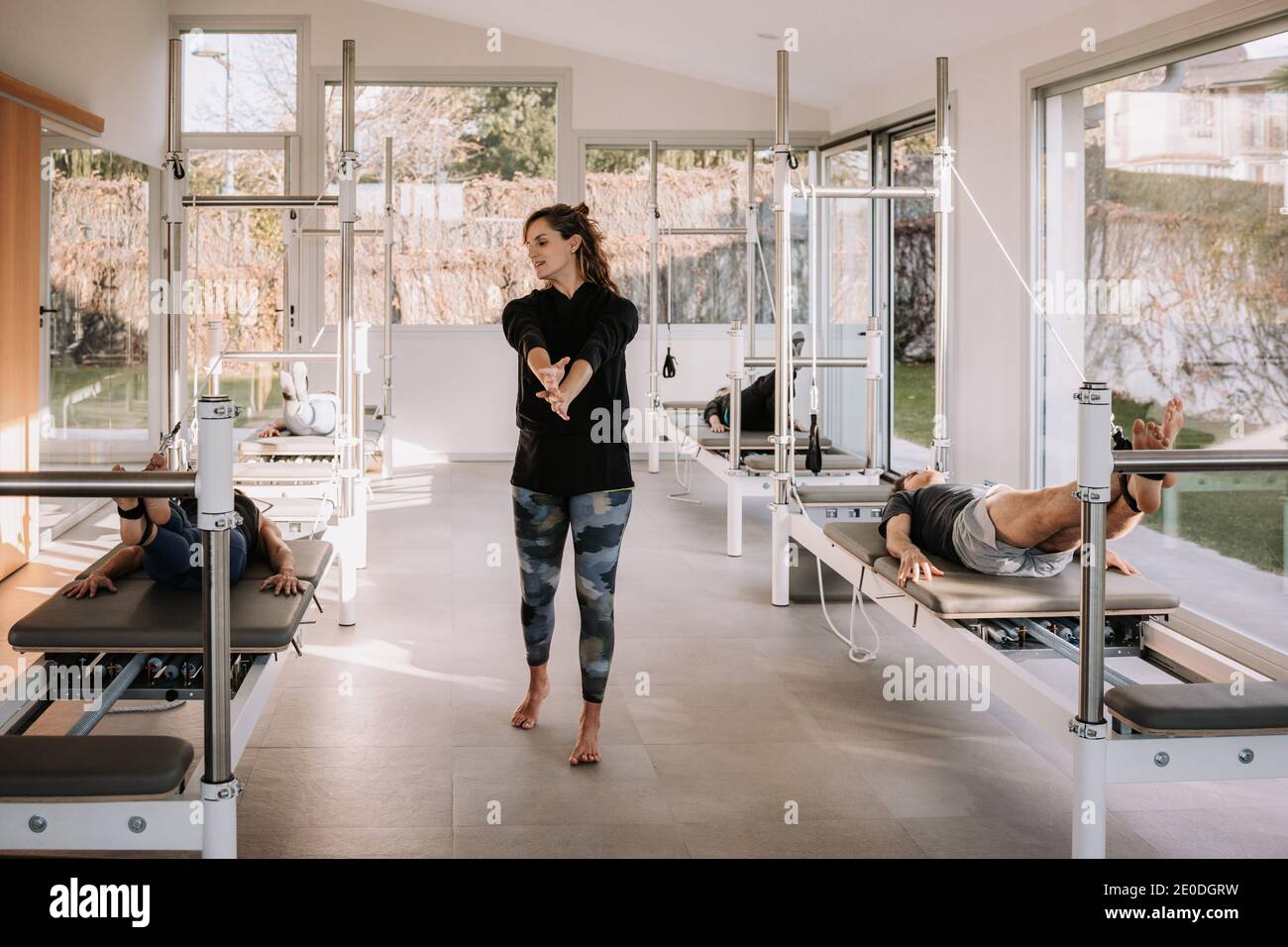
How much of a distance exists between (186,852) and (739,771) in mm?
1163

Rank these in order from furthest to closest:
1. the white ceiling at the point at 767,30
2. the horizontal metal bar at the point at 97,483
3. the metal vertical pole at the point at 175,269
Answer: the white ceiling at the point at 767,30, the metal vertical pole at the point at 175,269, the horizontal metal bar at the point at 97,483

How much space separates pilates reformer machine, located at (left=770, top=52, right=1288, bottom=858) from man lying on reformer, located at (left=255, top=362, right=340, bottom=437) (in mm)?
2958

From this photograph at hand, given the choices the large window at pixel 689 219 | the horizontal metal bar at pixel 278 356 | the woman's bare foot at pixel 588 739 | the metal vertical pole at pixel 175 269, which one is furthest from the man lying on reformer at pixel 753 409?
the woman's bare foot at pixel 588 739

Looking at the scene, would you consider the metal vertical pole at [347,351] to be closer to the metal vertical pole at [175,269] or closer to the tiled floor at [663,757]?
the tiled floor at [663,757]

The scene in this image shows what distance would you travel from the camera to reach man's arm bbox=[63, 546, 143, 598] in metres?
2.82

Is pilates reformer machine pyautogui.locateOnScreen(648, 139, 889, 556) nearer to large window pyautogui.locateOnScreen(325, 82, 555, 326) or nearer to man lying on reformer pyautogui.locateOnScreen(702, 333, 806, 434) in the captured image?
man lying on reformer pyautogui.locateOnScreen(702, 333, 806, 434)

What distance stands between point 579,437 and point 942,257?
224cm

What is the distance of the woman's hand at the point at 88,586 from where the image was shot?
2.81m

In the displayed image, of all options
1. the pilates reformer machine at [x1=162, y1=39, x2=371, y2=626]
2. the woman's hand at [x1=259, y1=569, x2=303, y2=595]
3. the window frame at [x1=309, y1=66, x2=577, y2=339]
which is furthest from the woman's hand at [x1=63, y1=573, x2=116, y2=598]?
the window frame at [x1=309, y1=66, x2=577, y2=339]

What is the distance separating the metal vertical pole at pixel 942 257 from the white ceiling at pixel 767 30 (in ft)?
3.40

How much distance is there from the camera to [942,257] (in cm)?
462

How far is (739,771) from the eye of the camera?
289cm
